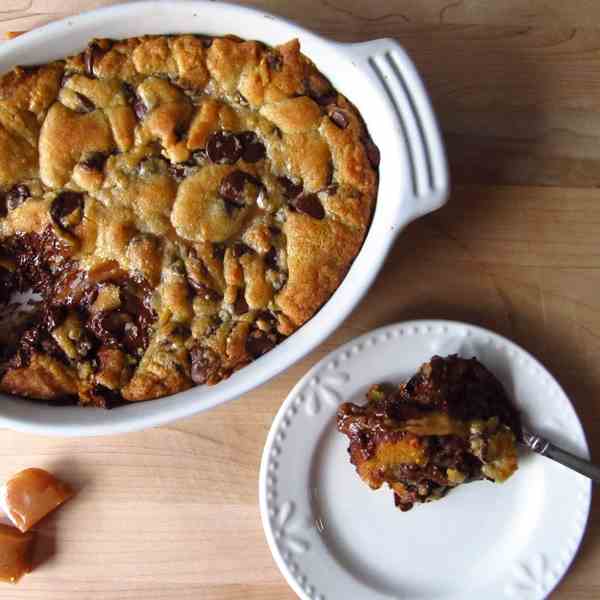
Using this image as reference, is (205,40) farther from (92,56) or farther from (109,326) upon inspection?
(109,326)

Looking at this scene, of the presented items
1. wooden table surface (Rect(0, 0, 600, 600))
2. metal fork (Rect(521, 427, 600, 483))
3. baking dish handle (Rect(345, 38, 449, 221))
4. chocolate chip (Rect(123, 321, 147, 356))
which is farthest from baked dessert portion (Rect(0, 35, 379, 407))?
metal fork (Rect(521, 427, 600, 483))

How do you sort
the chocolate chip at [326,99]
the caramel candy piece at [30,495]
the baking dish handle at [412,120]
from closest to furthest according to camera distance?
the baking dish handle at [412,120] < the chocolate chip at [326,99] < the caramel candy piece at [30,495]

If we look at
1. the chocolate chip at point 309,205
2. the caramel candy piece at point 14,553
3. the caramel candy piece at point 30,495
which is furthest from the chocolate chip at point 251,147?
the caramel candy piece at point 14,553

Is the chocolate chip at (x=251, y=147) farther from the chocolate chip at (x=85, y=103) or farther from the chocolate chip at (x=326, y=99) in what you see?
the chocolate chip at (x=85, y=103)

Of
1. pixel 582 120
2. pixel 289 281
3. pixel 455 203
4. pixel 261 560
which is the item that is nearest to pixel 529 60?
pixel 582 120

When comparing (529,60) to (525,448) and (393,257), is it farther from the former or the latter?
(525,448)

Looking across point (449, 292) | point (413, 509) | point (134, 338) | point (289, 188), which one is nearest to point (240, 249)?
point (289, 188)

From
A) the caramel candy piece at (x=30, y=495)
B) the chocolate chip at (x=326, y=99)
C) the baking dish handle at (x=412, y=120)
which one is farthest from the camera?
the caramel candy piece at (x=30, y=495)
